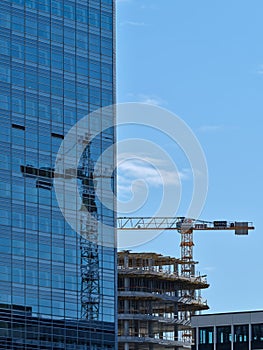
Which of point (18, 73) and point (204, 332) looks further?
point (204, 332)

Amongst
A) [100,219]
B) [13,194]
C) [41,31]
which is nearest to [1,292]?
[13,194]

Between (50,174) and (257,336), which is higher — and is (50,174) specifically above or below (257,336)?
above

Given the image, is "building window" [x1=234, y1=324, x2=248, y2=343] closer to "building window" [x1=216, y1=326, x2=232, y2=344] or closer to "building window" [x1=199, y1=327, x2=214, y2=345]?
"building window" [x1=216, y1=326, x2=232, y2=344]

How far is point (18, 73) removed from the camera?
151m

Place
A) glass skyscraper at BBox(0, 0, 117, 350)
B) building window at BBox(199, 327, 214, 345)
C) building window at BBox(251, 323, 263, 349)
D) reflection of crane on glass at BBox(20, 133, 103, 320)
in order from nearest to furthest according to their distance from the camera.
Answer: glass skyscraper at BBox(0, 0, 117, 350) < reflection of crane on glass at BBox(20, 133, 103, 320) < building window at BBox(251, 323, 263, 349) < building window at BBox(199, 327, 214, 345)

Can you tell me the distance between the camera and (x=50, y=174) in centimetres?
15475

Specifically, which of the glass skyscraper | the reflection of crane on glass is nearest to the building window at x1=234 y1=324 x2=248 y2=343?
the glass skyscraper

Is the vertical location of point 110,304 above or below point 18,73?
below

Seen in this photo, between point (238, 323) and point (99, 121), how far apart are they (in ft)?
106

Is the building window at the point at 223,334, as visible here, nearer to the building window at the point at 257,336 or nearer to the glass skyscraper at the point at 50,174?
the building window at the point at 257,336

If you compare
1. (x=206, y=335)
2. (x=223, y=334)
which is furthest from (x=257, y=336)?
(x=206, y=335)

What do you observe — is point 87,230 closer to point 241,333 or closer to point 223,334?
point 223,334

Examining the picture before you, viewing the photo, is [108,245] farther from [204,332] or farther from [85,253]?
[204,332]

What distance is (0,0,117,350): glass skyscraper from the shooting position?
486 feet
